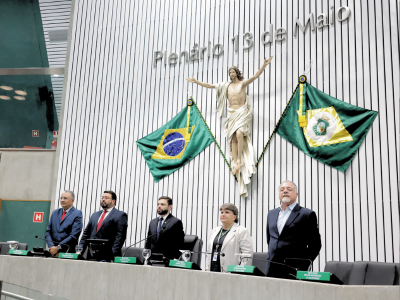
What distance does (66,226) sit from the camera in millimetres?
5336

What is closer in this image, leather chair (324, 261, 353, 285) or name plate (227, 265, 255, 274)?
name plate (227, 265, 255, 274)

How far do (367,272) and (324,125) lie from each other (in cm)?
259

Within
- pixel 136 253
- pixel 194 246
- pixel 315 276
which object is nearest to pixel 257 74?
pixel 194 246

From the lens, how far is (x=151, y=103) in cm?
782

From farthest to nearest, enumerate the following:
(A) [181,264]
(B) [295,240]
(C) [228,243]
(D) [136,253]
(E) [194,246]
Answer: (D) [136,253]
(E) [194,246]
(C) [228,243]
(B) [295,240]
(A) [181,264]

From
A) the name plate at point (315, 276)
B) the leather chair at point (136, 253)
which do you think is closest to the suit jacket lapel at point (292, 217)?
the name plate at point (315, 276)

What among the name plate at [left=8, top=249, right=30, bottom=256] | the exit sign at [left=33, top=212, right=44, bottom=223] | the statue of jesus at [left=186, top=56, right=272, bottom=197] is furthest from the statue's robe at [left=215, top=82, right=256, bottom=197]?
the exit sign at [left=33, top=212, right=44, bottom=223]

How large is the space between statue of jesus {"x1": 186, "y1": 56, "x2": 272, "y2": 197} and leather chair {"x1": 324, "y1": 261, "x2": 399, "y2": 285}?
2.42m

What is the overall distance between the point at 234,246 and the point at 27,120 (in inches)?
242

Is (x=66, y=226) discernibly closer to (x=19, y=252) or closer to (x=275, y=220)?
(x=19, y=252)

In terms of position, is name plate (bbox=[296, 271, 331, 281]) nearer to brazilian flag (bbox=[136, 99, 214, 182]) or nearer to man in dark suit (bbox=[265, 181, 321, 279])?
man in dark suit (bbox=[265, 181, 321, 279])

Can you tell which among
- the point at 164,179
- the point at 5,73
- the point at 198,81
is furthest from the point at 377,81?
the point at 5,73

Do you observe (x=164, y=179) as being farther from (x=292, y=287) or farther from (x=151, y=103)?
(x=292, y=287)

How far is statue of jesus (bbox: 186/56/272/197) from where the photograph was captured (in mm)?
6598
